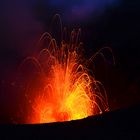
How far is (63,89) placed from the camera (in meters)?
13.6

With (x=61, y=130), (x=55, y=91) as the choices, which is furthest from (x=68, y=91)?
(x=61, y=130)

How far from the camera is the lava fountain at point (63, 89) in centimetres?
1255

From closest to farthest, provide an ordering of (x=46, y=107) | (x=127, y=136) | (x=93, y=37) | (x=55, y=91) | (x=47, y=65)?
(x=127, y=136)
(x=46, y=107)
(x=55, y=91)
(x=47, y=65)
(x=93, y=37)

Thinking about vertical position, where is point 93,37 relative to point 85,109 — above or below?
above

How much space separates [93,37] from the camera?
54.8 feet

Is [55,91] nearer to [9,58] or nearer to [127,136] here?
[9,58]

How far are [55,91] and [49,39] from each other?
3.74 metres

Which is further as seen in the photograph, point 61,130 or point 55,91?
point 55,91

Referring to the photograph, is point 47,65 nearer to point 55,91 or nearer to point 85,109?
point 55,91

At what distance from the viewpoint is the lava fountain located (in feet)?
41.2

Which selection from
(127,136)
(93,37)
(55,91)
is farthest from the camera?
(93,37)

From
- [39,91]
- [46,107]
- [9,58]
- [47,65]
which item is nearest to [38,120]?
[46,107]

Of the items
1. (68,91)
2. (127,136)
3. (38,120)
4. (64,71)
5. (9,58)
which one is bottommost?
(127,136)

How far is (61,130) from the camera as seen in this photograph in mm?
7566
